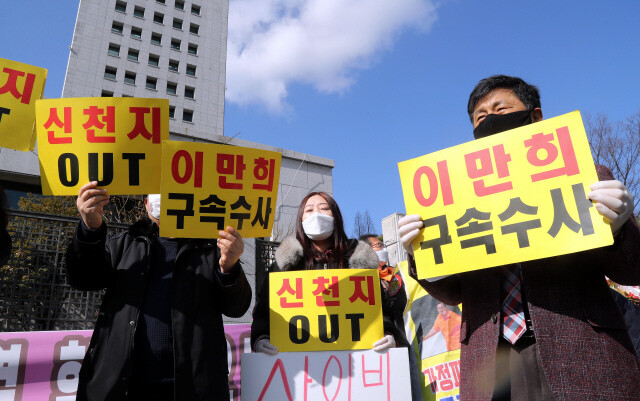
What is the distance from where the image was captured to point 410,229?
1747mm

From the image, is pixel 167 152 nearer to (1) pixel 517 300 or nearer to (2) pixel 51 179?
(2) pixel 51 179

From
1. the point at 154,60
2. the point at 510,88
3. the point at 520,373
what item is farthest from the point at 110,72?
the point at 520,373

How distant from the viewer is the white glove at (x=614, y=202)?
1.34 meters

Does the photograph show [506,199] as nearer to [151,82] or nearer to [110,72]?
[110,72]

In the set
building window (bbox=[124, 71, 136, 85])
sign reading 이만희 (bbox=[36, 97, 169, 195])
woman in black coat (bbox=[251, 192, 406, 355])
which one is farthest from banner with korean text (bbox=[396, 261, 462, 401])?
building window (bbox=[124, 71, 136, 85])

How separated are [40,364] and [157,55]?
130ft

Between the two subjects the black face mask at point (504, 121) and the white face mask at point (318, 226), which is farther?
the white face mask at point (318, 226)

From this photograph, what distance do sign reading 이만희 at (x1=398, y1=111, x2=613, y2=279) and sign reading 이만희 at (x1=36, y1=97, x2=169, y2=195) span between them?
148cm

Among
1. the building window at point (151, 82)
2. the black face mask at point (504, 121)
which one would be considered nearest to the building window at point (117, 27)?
the building window at point (151, 82)

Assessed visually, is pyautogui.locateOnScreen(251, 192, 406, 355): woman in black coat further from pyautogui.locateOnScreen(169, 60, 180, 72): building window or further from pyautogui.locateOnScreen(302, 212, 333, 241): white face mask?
pyautogui.locateOnScreen(169, 60, 180, 72): building window

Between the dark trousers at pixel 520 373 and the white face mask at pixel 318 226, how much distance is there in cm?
164

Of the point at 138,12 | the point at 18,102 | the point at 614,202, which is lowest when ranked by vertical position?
the point at 614,202

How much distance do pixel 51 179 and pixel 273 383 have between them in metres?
1.70

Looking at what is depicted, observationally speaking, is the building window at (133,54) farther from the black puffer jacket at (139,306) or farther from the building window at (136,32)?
the black puffer jacket at (139,306)
